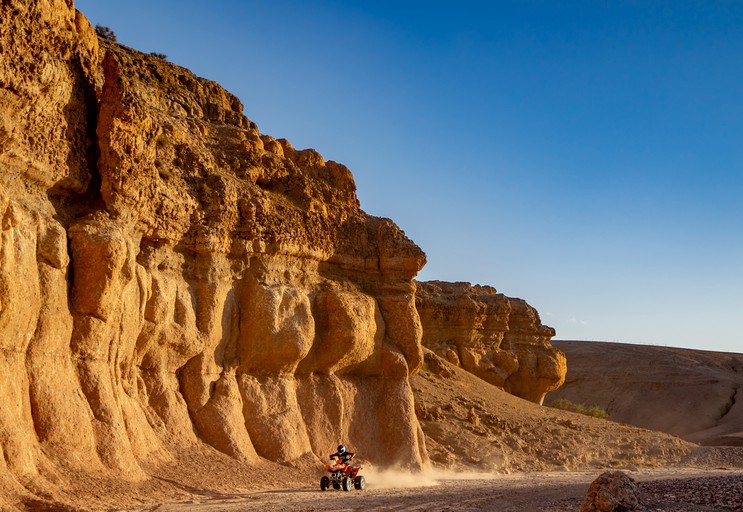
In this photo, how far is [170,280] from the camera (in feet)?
64.9

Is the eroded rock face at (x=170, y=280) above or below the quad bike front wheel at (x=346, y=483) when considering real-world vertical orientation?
above

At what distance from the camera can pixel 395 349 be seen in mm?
26750

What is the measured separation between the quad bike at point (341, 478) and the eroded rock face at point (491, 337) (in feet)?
79.5

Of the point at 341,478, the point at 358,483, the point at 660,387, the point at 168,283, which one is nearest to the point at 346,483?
the point at 341,478

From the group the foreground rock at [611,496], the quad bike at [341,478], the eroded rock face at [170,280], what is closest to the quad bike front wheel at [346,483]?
the quad bike at [341,478]

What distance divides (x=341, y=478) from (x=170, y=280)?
21.0ft

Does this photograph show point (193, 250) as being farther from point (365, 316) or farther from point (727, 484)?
point (727, 484)

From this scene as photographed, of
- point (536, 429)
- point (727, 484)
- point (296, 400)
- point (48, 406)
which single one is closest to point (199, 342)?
point (296, 400)

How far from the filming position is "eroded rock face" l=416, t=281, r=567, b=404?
4647 centimetres

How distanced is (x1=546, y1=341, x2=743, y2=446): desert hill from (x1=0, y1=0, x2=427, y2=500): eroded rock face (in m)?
40.0

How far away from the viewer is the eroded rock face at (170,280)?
587 inches

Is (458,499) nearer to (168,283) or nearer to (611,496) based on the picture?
(611,496)

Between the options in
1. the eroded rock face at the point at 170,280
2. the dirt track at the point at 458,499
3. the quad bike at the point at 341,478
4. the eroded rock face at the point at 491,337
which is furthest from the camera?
the eroded rock face at the point at 491,337

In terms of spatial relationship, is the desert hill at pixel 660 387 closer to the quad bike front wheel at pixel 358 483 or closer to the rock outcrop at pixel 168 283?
the rock outcrop at pixel 168 283
